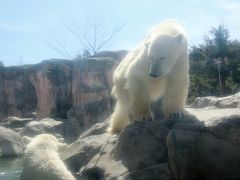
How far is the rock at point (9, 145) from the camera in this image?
12.6 meters

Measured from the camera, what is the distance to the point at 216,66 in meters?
22.0

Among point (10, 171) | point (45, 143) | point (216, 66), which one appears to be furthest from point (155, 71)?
point (216, 66)

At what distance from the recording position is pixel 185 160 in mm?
3988

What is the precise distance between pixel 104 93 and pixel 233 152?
14014 mm

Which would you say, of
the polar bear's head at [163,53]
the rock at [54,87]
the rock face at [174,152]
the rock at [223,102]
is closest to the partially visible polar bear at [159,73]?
the polar bear's head at [163,53]

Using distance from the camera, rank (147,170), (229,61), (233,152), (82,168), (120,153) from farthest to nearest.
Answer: (229,61) → (82,168) → (120,153) → (147,170) → (233,152)

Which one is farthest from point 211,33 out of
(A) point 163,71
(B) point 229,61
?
(A) point 163,71

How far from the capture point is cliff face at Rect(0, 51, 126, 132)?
1753 cm

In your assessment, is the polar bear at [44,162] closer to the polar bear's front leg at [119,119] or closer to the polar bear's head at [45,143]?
the polar bear's head at [45,143]

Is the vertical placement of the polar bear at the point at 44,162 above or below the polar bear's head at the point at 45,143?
below

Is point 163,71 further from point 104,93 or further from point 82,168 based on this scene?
point 104,93

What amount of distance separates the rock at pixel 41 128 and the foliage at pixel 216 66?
6813mm

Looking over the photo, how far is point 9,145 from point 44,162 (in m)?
8.09

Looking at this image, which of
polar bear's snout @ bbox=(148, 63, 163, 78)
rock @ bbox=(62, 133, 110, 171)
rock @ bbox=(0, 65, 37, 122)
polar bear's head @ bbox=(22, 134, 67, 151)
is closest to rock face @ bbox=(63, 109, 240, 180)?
rock @ bbox=(62, 133, 110, 171)
